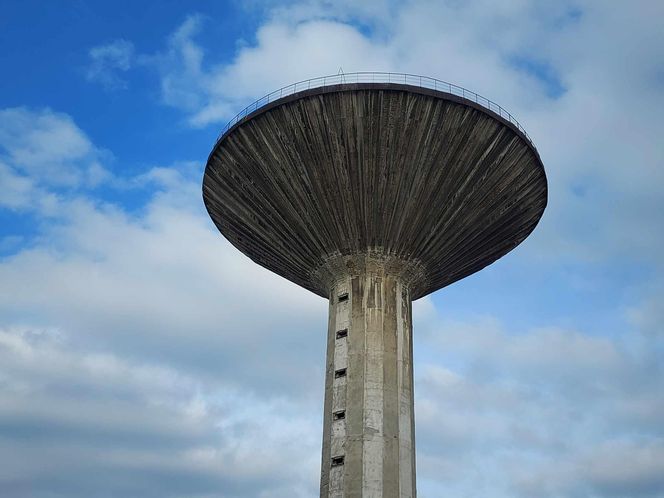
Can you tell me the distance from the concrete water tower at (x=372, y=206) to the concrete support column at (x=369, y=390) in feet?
0.14

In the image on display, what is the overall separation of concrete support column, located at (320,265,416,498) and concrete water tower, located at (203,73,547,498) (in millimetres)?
43

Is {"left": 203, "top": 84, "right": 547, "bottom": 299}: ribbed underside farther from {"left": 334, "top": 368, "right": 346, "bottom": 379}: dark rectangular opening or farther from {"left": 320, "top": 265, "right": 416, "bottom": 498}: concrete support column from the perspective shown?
{"left": 334, "top": 368, "right": 346, "bottom": 379}: dark rectangular opening

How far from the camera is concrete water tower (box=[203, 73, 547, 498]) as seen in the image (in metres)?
25.0

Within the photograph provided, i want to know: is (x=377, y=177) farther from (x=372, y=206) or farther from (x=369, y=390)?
(x=369, y=390)

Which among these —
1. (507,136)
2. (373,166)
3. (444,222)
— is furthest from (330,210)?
(507,136)

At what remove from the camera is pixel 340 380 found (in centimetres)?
2623

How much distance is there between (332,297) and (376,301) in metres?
1.84

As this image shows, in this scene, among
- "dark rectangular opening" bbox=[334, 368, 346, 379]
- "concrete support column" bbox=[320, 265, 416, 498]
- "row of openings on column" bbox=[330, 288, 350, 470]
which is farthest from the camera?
"dark rectangular opening" bbox=[334, 368, 346, 379]

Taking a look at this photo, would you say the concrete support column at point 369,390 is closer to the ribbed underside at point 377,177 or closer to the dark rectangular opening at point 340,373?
the dark rectangular opening at point 340,373

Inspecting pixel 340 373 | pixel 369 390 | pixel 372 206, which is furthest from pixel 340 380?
pixel 372 206

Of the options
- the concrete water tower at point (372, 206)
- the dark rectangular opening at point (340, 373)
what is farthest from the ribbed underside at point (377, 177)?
the dark rectangular opening at point (340, 373)

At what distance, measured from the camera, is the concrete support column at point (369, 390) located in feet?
80.7

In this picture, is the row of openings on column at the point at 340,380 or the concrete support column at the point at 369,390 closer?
the concrete support column at the point at 369,390

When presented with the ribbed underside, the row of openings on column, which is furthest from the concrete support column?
the ribbed underside
